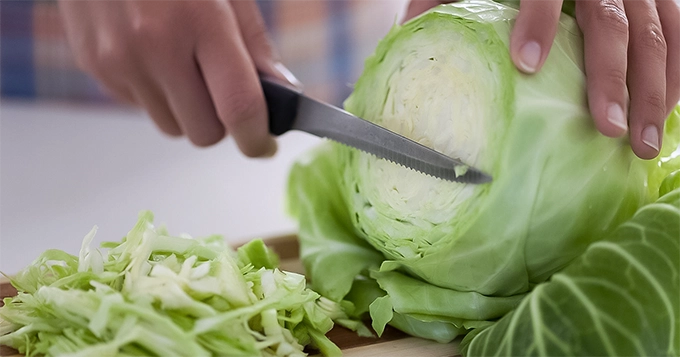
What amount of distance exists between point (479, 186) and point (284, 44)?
2461mm

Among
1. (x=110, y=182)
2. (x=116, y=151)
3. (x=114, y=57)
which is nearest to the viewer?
(x=114, y=57)

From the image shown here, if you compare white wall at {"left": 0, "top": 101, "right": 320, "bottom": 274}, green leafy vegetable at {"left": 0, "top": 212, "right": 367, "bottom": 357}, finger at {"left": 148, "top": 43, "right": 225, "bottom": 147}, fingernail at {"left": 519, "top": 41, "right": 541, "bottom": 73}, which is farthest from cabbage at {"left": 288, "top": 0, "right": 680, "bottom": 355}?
white wall at {"left": 0, "top": 101, "right": 320, "bottom": 274}

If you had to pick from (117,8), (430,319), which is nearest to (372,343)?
(430,319)

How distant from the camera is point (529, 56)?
3.44 ft

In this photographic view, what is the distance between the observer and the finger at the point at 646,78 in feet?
3.54

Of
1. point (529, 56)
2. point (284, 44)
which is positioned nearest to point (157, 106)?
point (529, 56)

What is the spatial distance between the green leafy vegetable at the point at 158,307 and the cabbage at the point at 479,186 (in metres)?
0.17

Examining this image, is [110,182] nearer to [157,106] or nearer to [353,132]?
[157,106]

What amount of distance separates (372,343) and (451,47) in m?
0.57

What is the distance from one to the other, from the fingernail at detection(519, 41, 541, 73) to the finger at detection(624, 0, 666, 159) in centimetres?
20

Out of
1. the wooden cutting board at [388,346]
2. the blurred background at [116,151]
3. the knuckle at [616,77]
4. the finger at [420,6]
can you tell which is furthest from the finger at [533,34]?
the blurred background at [116,151]

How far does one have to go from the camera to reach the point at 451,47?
3.85 ft

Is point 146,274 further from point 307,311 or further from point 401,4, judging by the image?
point 401,4

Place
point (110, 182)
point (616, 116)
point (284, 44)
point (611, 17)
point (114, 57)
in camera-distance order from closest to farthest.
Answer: point (616, 116) < point (611, 17) < point (114, 57) < point (110, 182) < point (284, 44)
